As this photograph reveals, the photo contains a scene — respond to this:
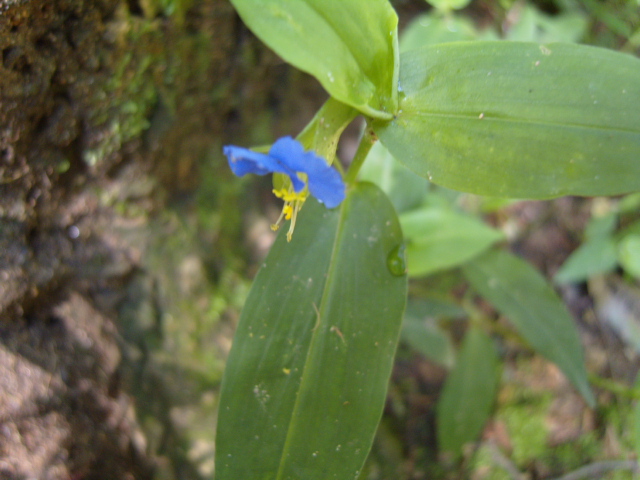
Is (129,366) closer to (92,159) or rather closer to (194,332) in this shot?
(194,332)

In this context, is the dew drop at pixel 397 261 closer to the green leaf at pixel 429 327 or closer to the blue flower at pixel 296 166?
the blue flower at pixel 296 166

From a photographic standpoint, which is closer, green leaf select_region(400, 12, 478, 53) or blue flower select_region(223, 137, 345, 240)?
blue flower select_region(223, 137, 345, 240)

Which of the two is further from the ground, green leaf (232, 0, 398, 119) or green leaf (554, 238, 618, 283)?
green leaf (232, 0, 398, 119)

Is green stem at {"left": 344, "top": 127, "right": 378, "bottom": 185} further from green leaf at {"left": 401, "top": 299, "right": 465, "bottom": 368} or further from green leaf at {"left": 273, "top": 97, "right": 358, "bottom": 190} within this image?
green leaf at {"left": 401, "top": 299, "right": 465, "bottom": 368}

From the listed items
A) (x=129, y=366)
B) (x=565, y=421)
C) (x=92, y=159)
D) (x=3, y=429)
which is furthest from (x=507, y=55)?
(x=565, y=421)

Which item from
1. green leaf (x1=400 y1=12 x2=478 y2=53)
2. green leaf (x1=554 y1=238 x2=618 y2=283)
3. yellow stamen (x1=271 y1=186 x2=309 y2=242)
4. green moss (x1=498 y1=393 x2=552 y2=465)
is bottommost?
green moss (x1=498 y1=393 x2=552 y2=465)

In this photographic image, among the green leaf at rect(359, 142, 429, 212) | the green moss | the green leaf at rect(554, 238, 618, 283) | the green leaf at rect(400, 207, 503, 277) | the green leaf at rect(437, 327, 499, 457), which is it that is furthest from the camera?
the green leaf at rect(554, 238, 618, 283)

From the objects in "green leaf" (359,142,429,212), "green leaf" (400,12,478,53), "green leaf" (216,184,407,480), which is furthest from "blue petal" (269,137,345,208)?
"green leaf" (400,12,478,53)
